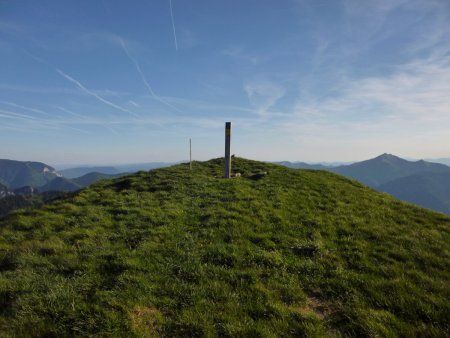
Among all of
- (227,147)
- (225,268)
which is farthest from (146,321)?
(227,147)

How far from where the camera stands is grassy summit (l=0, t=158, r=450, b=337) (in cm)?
701

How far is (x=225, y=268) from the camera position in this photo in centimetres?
964

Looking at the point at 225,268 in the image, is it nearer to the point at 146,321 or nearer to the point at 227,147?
the point at 146,321

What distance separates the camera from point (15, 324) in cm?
676

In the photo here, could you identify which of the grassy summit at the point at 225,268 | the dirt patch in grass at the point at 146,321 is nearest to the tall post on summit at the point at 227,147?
the grassy summit at the point at 225,268

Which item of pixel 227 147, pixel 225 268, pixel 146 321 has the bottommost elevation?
pixel 146 321

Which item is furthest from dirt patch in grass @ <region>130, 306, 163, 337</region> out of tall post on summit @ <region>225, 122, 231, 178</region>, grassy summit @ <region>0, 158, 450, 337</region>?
tall post on summit @ <region>225, 122, 231, 178</region>

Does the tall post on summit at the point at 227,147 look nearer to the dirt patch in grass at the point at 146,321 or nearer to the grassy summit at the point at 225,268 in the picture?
the grassy summit at the point at 225,268

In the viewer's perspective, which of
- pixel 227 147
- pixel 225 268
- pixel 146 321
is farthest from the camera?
pixel 227 147

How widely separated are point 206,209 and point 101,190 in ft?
31.4

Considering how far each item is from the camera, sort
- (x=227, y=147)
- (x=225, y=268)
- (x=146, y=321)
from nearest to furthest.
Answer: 1. (x=146, y=321)
2. (x=225, y=268)
3. (x=227, y=147)

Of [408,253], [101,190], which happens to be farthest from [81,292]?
[101,190]

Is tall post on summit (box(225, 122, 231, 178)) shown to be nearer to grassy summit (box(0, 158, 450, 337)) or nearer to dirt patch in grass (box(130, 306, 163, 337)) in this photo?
grassy summit (box(0, 158, 450, 337))

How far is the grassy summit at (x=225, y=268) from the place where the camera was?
7008 mm
